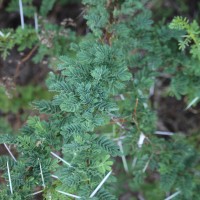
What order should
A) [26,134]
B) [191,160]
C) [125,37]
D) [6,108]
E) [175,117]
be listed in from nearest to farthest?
1. [26,134]
2. [125,37]
3. [191,160]
4. [6,108]
5. [175,117]

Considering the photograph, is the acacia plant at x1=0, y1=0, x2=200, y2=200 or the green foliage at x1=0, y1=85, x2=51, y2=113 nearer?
the acacia plant at x1=0, y1=0, x2=200, y2=200

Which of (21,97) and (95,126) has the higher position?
(95,126)

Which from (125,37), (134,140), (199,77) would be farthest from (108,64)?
(199,77)

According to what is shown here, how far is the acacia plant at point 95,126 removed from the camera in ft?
4.98

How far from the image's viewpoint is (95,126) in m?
1.52

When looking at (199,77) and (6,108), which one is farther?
(6,108)

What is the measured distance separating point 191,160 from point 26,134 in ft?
3.61

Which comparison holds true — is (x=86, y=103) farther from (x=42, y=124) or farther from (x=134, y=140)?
(x=134, y=140)

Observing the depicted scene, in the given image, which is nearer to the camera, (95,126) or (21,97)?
(95,126)

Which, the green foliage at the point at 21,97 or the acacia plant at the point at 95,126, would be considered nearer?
the acacia plant at the point at 95,126

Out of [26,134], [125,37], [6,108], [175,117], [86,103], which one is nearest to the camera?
[86,103]

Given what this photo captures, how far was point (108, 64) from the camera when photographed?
5.52ft

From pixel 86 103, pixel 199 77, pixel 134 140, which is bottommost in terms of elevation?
pixel 134 140

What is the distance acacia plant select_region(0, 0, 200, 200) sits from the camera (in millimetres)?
1517
